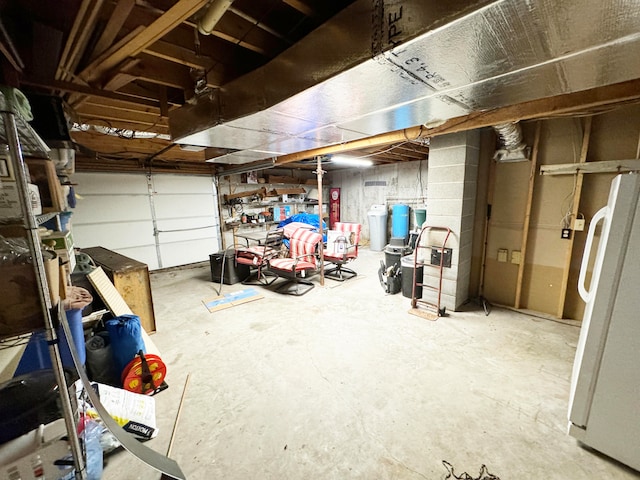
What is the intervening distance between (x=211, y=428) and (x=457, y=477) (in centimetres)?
152

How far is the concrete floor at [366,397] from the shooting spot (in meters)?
1.50

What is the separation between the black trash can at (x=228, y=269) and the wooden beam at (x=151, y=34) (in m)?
3.22

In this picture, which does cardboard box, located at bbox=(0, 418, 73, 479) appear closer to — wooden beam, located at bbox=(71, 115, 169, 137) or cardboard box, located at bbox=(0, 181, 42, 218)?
cardboard box, located at bbox=(0, 181, 42, 218)

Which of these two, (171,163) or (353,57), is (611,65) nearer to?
(353,57)

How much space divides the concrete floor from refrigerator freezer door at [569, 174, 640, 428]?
1.17 feet

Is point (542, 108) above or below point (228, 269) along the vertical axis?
above

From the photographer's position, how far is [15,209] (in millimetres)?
1116

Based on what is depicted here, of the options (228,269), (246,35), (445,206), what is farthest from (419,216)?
(246,35)

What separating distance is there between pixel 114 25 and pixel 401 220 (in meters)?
6.17

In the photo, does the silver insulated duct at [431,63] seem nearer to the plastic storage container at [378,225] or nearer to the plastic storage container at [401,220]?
the plastic storage container at [401,220]

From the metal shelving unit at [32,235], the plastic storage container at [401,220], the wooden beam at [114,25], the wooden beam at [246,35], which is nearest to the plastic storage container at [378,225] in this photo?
the plastic storage container at [401,220]

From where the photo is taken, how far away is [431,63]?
3.72ft

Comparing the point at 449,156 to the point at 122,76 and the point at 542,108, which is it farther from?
the point at 122,76

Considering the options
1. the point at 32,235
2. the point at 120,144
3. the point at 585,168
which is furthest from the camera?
the point at 120,144
